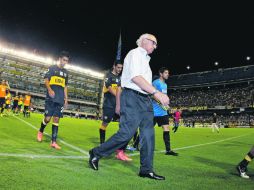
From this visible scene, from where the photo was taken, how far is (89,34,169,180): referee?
12.0 ft

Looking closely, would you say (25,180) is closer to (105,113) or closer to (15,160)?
(15,160)

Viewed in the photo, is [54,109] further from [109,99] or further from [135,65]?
[135,65]

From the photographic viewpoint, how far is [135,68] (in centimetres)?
362

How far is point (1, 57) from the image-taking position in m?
70.8

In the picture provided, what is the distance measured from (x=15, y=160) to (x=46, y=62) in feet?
250

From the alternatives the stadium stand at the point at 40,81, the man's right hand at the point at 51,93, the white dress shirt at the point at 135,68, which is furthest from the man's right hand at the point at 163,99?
the stadium stand at the point at 40,81

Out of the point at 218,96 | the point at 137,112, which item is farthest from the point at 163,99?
the point at 218,96

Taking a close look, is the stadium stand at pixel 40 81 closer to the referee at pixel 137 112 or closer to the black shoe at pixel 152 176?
the referee at pixel 137 112

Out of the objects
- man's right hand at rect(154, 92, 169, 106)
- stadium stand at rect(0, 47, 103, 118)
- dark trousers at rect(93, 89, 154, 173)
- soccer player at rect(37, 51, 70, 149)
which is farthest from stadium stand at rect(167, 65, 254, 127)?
man's right hand at rect(154, 92, 169, 106)

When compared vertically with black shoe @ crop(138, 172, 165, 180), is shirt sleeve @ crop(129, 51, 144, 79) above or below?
above

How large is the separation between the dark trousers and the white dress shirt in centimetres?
11

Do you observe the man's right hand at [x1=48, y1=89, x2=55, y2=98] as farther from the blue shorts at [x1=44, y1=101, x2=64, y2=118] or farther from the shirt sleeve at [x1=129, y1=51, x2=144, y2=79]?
the shirt sleeve at [x1=129, y1=51, x2=144, y2=79]

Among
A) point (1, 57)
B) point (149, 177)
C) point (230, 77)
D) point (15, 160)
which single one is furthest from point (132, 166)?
point (1, 57)

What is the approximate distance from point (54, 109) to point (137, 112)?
3.62 metres
